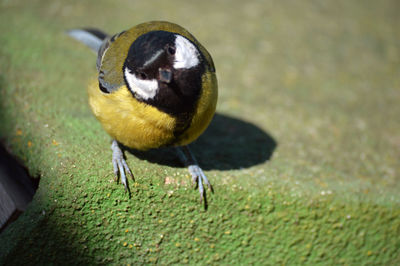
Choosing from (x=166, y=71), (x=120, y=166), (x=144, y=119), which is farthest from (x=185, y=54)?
(x=120, y=166)

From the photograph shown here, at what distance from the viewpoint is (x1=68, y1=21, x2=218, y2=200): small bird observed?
1.97 meters

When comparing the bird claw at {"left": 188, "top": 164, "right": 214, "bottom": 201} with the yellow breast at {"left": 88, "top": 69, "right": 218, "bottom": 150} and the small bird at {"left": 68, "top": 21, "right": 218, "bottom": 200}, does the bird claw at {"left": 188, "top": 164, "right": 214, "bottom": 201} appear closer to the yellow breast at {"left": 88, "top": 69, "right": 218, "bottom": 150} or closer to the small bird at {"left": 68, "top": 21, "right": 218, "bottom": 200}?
the small bird at {"left": 68, "top": 21, "right": 218, "bottom": 200}

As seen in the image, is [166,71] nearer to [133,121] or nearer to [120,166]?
[133,121]

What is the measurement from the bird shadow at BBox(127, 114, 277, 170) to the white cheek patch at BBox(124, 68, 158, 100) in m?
0.59

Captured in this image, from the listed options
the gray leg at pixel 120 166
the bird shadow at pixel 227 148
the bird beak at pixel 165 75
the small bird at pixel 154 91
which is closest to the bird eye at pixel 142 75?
the small bird at pixel 154 91

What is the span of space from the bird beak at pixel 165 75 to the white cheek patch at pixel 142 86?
0.24ft

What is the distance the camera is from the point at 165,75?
1.92 metres

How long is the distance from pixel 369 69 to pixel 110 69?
3.45 meters

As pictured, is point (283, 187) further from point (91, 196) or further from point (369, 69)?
point (369, 69)

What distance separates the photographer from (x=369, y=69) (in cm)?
468

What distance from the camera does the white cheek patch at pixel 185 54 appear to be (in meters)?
1.95

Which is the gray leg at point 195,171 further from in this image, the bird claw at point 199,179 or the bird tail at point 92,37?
the bird tail at point 92,37

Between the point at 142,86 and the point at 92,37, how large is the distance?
1.25 m

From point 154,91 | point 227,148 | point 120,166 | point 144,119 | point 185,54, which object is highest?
point 185,54
